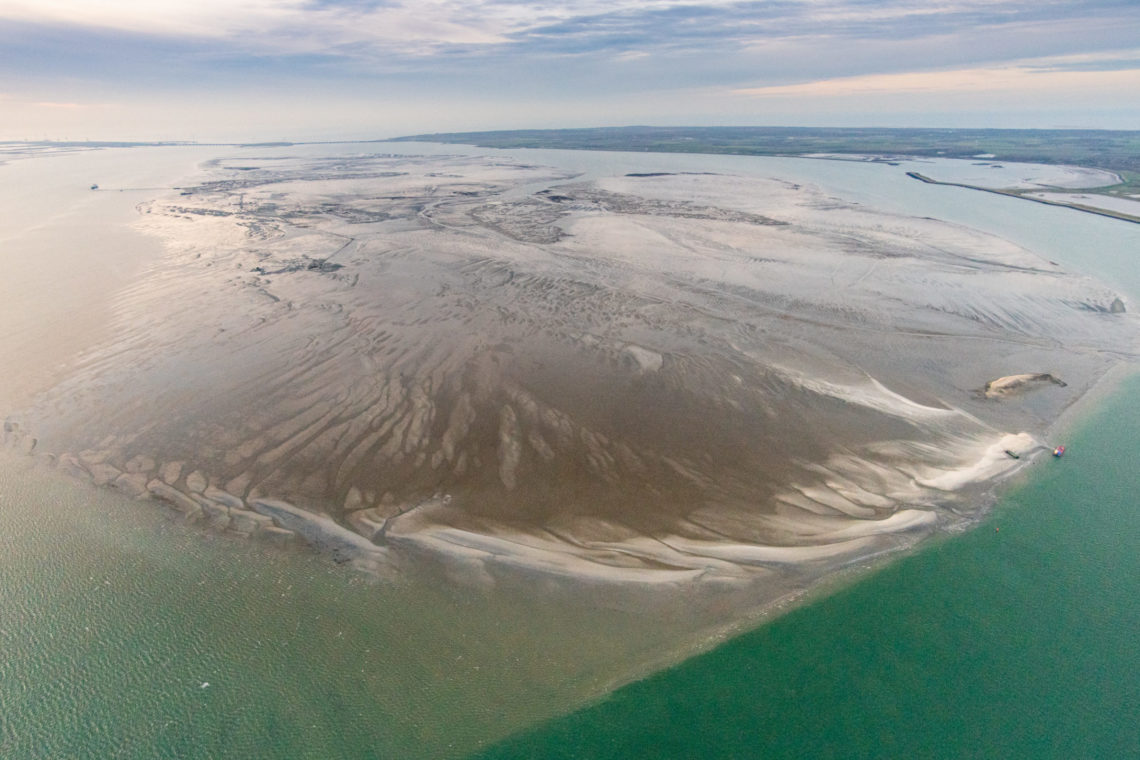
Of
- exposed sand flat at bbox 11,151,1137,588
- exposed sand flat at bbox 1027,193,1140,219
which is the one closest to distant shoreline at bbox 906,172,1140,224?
exposed sand flat at bbox 1027,193,1140,219

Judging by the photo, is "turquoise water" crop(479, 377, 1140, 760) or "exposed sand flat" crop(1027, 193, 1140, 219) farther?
"exposed sand flat" crop(1027, 193, 1140, 219)

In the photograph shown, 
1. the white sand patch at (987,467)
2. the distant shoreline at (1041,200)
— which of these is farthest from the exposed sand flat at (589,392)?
the distant shoreline at (1041,200)

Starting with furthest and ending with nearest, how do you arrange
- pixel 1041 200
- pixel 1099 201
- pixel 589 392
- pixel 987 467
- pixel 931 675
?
pixel 1041 200
pixel 1099 201
pixel 589 392
pixel 987 467
pixel 931 675

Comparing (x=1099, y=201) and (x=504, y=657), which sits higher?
(x=1099, y=201)

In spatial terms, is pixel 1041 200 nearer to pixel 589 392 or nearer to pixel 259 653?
pixel 589 392

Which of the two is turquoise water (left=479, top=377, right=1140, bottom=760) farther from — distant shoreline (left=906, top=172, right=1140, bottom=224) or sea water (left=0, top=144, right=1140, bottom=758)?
distant shoreline (left=906, top=172, right=1140, bottom=224)

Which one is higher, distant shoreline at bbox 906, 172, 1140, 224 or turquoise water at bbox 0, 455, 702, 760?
distant shoreline at bbox 906, 172, 1140, 224

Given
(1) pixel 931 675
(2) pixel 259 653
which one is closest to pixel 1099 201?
(1) pixel 931 675
